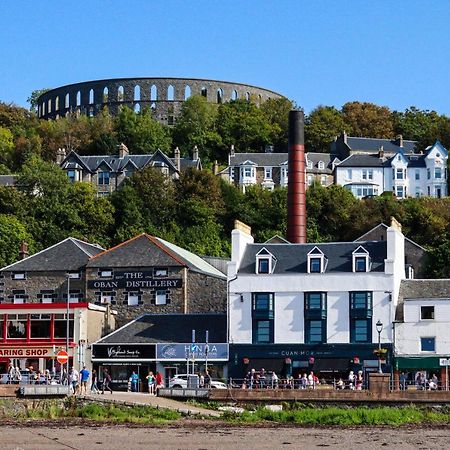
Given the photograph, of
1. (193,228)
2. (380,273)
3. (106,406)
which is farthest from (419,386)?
(193,228)

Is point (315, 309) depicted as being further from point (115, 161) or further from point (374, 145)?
point (374, 145)

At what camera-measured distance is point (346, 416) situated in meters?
55.1

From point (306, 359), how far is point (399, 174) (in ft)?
222

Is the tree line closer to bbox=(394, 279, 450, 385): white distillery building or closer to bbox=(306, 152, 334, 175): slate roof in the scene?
bbox=(306, 152, 334, 175): slate roof

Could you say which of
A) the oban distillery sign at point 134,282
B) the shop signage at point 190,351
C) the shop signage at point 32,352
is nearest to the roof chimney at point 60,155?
the oban distillery sign at point 134,282

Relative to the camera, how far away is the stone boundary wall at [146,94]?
547 feet

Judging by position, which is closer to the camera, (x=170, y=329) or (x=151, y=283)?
(x=170, y=329)

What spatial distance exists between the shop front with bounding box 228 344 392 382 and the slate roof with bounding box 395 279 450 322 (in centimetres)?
298

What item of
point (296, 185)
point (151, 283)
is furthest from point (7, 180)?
point (151, 283)

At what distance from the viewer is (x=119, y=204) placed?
12188 cm

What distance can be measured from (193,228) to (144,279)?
36268 mm

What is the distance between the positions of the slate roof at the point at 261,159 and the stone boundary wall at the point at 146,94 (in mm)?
23777

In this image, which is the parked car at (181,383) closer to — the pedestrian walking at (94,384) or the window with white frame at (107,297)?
the pedestrian walking at (94,384)

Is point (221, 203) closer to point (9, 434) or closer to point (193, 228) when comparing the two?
point (193, 228)
